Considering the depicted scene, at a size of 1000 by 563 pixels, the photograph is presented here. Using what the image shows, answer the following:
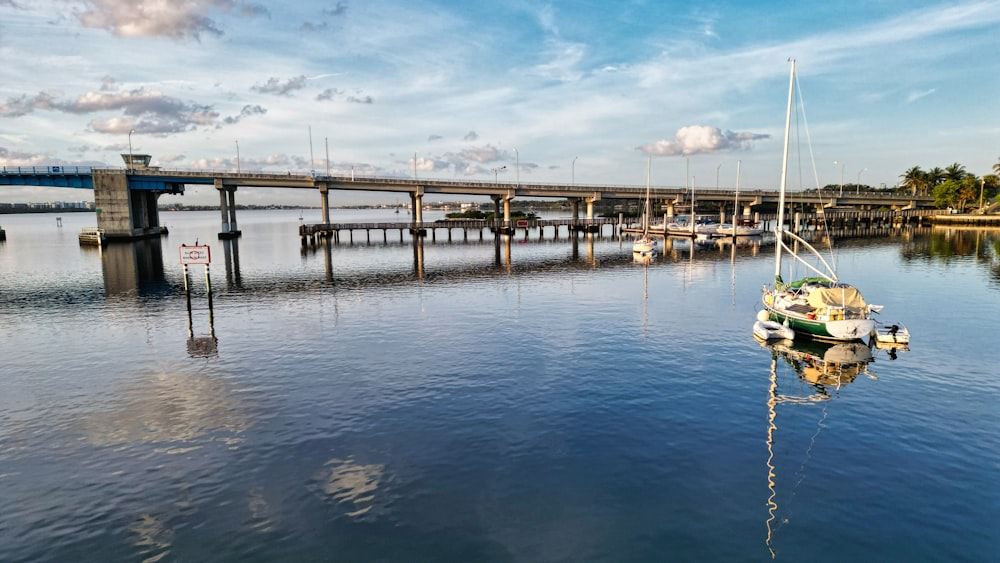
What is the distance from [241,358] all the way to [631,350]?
25923 mm

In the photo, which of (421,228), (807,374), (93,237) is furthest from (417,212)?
(807,374)

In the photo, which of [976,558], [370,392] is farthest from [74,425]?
[976,558]

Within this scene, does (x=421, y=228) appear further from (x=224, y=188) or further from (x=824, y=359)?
(x=824, y=359)

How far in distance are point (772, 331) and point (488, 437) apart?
25.9 meters

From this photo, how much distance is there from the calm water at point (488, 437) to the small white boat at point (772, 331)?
1.06m

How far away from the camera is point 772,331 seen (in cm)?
3762

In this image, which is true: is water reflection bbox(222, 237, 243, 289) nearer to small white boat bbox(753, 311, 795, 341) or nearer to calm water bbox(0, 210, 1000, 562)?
calm water bbox(0, 210, 1000, 562)

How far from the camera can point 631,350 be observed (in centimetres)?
3516

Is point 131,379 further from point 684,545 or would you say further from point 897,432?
point 897,432

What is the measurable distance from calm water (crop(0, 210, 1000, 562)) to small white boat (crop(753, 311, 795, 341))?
1.06 meters

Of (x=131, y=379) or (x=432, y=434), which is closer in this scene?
(x=432, y=434)

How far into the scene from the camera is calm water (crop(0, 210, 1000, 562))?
51.4 feet

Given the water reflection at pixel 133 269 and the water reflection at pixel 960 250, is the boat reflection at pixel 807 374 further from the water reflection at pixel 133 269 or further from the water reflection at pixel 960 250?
the water reflection at pixel 133 269

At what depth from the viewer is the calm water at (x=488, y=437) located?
1568cm
